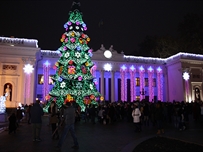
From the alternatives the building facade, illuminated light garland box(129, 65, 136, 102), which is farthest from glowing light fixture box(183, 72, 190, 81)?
illuminated light garland box(129, 65, 136, 102)

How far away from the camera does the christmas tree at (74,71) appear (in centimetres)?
1967

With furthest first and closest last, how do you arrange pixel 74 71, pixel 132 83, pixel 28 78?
1. pixel 132 83
2. pixel 28 78
3. pixel 74 71

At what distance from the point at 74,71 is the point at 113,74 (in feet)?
51.7

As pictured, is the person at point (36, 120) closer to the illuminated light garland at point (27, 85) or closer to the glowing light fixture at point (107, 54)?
the illuminated light garland at point (27, 85)

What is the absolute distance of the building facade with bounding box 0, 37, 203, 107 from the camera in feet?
90.6

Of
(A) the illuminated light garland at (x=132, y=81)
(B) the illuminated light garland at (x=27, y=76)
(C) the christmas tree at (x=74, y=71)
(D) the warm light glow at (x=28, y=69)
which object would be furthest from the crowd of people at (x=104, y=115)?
(A) the illuminated light garland at (x=132, y=81)

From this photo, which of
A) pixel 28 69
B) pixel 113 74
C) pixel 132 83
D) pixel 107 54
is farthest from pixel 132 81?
pixel 28 69

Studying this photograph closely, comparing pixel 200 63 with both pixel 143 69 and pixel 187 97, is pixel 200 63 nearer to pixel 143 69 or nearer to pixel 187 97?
pixel 187 97

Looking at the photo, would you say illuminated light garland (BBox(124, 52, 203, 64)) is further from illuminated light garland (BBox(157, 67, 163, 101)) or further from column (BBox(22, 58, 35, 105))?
column (BBox(22, 58, 35, 105))

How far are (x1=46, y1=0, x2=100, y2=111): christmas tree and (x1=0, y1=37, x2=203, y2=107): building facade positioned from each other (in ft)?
Result: 30.3

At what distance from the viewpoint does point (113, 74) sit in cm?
3506

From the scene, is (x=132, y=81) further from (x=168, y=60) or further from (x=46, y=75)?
(x=46, y=75)

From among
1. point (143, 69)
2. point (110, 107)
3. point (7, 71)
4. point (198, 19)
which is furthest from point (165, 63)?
point (7, 71)

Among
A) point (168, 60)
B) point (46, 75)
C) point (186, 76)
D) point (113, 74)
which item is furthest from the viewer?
point (168, 60)
